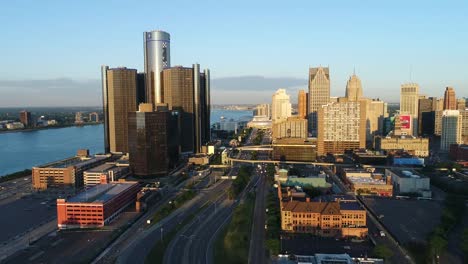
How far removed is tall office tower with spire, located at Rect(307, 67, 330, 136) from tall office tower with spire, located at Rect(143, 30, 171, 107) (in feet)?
109

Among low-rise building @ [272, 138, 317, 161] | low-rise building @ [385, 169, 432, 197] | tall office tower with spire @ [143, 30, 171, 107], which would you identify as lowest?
low-rise building @ [385, 169, 432, 197]

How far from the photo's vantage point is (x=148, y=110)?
39.5 metres

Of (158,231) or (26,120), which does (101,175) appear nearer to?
(158,231)

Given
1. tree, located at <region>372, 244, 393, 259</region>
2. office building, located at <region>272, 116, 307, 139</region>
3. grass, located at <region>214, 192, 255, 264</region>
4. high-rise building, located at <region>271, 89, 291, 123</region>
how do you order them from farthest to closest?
high-rise building, located at <region>271, 89, 291, 123</region>, office building, located at <region>272, 116, 307, 139</region>, grass, located at <region>214, 192, 255, 264</region>, tree, located at <region>372, 244, 393, 259</region>

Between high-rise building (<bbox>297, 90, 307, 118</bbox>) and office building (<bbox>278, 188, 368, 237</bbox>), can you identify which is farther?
high-rise building (<bbox>297, 90, 307, 118</bbox>)

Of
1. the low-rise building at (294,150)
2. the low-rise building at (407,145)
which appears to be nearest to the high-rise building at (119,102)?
the low-rise building at (294,150)

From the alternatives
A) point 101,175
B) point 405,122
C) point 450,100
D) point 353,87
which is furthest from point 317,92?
point 101,175

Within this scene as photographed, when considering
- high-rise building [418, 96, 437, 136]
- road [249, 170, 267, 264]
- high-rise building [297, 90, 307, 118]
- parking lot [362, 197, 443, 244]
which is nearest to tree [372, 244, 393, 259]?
parking lot [362, 197, 443, 244]

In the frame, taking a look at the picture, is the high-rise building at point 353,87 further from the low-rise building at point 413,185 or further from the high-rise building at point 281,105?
the low-rise building at point 413,185

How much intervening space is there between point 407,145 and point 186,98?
98.5 ft

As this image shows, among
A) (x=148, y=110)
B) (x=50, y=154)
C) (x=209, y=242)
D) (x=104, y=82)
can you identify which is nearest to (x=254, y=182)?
(x=148, y=110)

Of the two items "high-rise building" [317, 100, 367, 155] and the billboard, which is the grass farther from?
the billboard

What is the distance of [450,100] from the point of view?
76125 mm

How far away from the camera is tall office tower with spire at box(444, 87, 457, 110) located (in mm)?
76062
